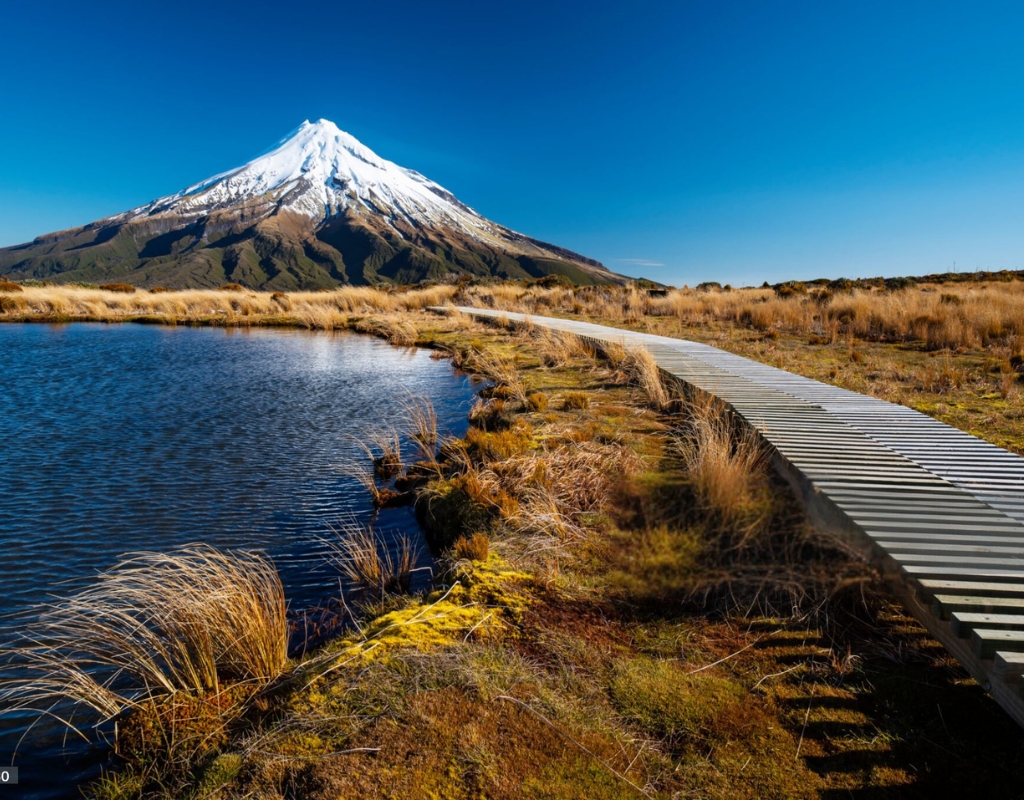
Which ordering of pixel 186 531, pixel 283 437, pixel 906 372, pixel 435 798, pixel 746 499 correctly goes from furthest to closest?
pixel 906 372 → pixel 283 437 → pixel 186 531 → pixel 746 499 → pixel 435 798

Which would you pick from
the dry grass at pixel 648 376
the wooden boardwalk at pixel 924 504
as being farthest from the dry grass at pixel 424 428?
the wooden boardwalk at pixel 924 504

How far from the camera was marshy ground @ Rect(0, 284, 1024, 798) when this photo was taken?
207cm

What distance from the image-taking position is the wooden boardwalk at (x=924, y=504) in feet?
7.65

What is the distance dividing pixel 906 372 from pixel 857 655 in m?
8.82

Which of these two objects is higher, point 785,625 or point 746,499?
point 746,499

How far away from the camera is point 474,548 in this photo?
3.85m

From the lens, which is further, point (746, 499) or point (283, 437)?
point (283, 437)

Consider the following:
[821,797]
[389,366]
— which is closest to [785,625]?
[821,797]

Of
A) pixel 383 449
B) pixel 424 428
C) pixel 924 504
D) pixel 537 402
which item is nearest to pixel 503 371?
pixel 537 402

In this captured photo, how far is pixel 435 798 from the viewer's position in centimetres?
193

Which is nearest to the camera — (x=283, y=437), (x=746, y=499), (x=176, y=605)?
(x=176, y=605)

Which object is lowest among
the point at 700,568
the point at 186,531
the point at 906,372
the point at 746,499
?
the point at 186,531

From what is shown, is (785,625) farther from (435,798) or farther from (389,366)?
(389,366)

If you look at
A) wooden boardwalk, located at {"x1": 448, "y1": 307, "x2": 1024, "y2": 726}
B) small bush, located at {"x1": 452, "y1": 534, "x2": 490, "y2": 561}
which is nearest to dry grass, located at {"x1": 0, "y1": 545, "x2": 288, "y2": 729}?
small bush, located at {"x1": 452, "y1": 534, "x2": 490, "y2": 561}
